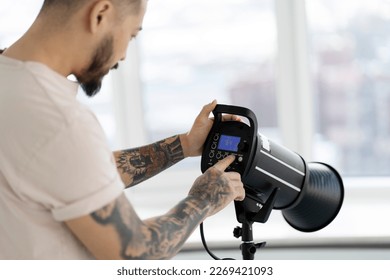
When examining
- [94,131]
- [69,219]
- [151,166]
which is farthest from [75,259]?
[151,166]

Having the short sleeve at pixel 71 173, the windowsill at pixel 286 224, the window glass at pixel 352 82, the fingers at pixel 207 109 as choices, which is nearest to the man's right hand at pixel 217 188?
the fingers at pixel 207 109

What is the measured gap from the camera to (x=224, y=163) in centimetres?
158

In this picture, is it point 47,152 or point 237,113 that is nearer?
point 47,152

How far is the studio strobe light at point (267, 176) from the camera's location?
1.60 m

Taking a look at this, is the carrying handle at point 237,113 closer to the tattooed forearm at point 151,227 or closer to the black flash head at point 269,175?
the black flash head at point 269,175

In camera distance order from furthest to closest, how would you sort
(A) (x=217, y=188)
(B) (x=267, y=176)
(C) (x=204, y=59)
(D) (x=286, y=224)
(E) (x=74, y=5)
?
(C) (x=204, y=59)
(D) (x=286, y=224)
(B) (x=267, y=176)
(A) (x=217, y=188)
(E) (x=74, y=5)

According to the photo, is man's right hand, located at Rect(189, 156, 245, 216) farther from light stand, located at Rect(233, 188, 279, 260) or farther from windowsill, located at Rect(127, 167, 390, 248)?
windowsill, located at Rect(127, 167, 390, 248)

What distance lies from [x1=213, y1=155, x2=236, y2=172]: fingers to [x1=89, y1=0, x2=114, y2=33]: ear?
1.43ft

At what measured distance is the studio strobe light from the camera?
1.60 m

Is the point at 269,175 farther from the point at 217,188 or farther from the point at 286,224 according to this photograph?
the point at 286,224

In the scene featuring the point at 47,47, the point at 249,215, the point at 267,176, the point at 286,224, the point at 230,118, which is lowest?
the point at 286,224

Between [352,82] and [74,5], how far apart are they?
65.2 inches

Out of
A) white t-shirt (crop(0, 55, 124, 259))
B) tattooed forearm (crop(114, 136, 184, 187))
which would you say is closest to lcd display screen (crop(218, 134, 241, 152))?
tattooed forearm (crop(114, 136, 184, 187))

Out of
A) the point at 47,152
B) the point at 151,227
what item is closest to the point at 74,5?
the point at 47,152
